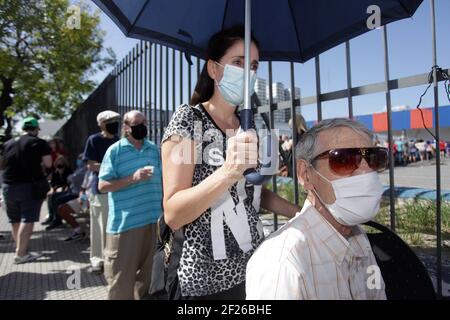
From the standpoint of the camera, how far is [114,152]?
3229mm

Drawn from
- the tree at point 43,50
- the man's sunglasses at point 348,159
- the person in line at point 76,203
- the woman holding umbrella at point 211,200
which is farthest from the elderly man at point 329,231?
the person in line at point 76,203

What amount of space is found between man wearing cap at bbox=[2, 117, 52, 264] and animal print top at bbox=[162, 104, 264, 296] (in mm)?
4045

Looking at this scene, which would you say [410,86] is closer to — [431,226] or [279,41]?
[279,41]

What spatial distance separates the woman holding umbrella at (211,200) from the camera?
1415mm

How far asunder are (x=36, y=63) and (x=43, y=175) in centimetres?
177

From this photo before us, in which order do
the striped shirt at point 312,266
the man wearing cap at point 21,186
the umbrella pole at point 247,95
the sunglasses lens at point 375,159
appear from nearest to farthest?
the striped shirt at point 312,266, the umbrella pole at point 247,95, the sunglasses lens at point 375,159, the man wearing cap at point 21,186

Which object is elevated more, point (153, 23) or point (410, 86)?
point (153, 23)

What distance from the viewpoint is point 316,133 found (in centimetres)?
149

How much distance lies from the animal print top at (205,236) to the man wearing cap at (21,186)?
405 centimetres

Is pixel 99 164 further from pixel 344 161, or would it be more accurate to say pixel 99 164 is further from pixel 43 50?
pixel 344 161

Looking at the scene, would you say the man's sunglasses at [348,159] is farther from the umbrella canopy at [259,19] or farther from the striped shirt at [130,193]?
the striped shirt at [130,193]

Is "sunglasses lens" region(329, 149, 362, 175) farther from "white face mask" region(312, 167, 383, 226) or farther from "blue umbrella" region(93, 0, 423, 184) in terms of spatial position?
"blue umbrella" region(93, 0, 423, 184)

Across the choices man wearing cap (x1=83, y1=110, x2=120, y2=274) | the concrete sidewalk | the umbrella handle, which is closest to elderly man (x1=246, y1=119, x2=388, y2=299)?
the umbrella handle
